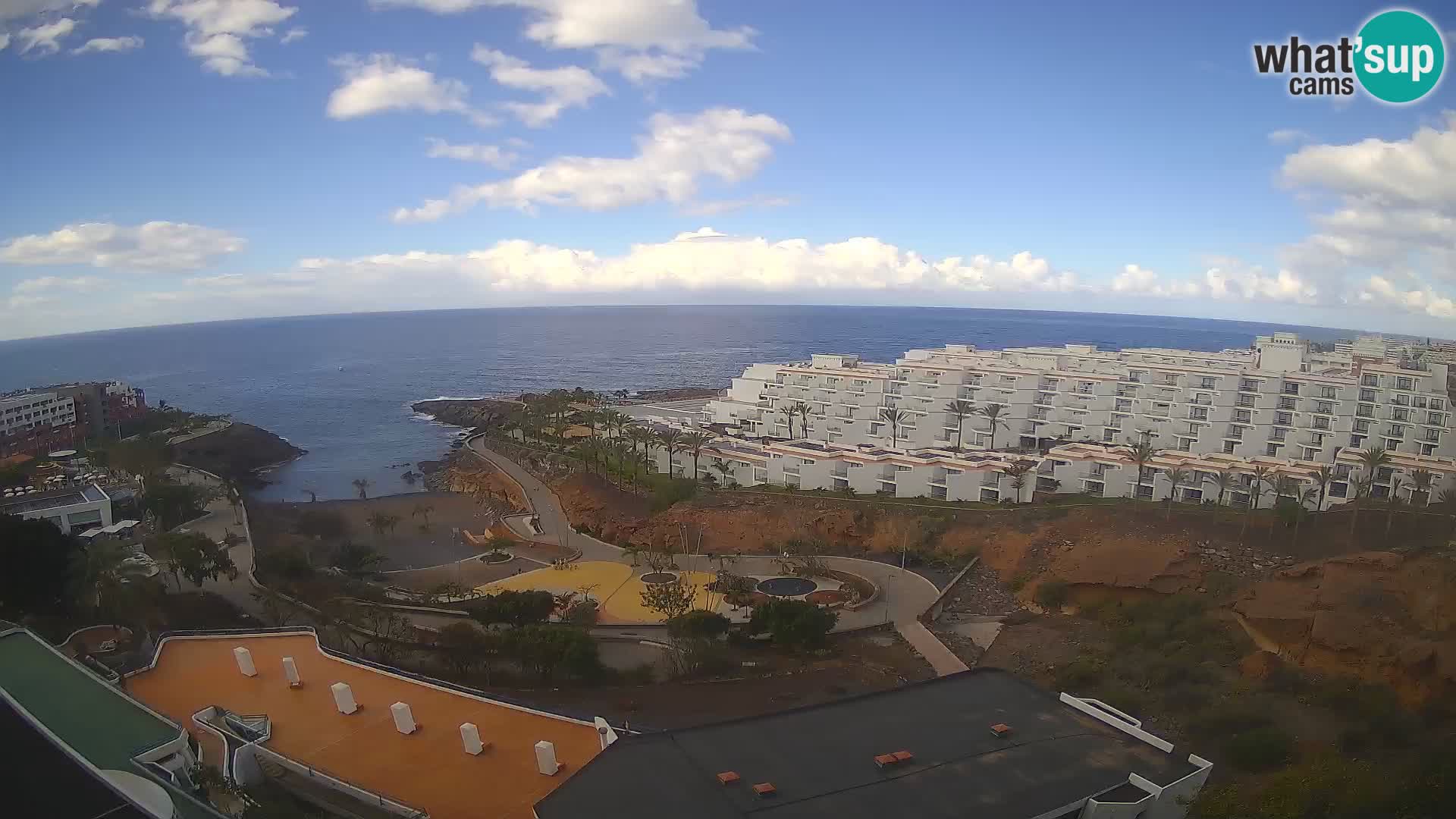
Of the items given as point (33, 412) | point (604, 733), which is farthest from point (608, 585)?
point (33, 412)

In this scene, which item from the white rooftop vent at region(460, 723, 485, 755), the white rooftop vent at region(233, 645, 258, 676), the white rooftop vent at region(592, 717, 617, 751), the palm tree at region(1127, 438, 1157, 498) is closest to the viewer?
the white rooftop vent at region(592, 717, 617, 751)

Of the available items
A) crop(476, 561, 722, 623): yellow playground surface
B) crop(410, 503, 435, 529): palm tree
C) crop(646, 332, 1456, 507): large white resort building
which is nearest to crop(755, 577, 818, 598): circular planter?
crop(476, 561, 722, 623): yellow playground surface

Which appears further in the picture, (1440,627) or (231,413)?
(231,413)

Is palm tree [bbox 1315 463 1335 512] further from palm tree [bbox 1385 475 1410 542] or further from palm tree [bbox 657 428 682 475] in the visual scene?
palm tree [bbox 657 428 682 475]

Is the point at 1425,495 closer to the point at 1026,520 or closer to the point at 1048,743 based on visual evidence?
the point at 1026,520

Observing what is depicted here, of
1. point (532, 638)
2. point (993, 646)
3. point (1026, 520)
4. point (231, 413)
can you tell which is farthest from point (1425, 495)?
point (231, 413)

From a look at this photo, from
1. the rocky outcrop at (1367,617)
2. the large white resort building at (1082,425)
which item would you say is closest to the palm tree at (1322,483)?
the large white resort building at (1082,425)

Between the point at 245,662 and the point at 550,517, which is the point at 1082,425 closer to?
the point at 550,517
